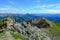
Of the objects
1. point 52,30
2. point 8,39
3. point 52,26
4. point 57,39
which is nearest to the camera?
point 8,39

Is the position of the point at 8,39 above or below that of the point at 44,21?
above

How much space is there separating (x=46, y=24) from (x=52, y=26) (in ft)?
15.9

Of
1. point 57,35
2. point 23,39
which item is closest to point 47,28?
point 57,35

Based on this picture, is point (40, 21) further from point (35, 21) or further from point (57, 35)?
point (57, 35)

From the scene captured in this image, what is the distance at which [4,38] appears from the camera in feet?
80.4

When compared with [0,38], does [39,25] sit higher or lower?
lower

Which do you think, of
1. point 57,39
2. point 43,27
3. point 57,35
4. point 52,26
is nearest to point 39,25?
point 43,27

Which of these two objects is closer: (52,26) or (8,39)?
(8,39)

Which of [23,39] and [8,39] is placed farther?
[23,39]

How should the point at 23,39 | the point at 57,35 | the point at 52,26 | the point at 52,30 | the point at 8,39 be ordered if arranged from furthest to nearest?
the point at 52,26, the point at 52,30, the point at 57,35, the point at 23,39, the point at 8,39

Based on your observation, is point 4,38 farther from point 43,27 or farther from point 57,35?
point 43,27

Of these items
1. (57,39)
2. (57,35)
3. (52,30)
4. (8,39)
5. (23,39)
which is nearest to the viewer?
(8,39)

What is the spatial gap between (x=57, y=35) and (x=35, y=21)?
19.3 metres

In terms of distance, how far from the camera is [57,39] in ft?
258
